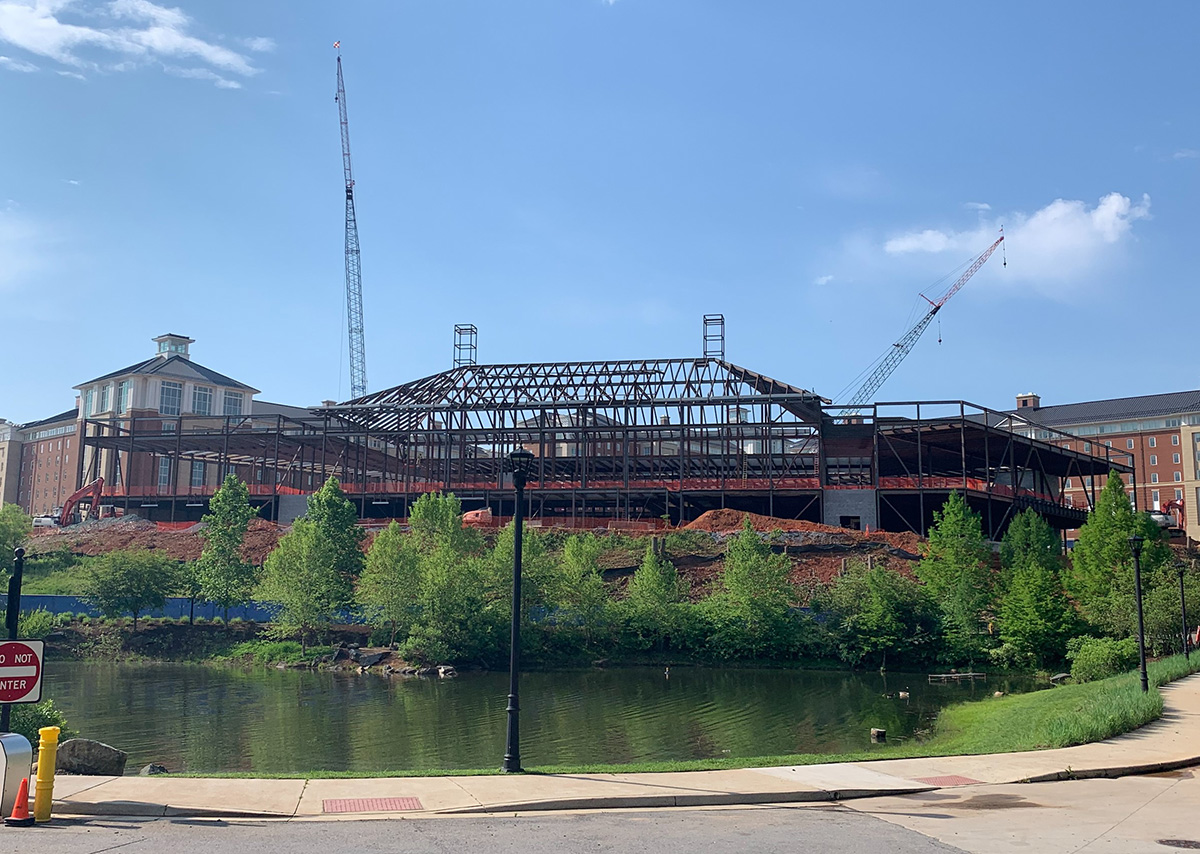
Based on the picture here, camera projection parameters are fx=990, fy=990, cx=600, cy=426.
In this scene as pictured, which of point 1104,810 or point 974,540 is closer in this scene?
point 1104,810

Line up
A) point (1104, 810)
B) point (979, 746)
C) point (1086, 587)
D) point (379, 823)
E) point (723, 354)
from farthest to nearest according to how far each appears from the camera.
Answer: point (723, 354)
point (1086, 587)
point (979, 746)
point (1104, 810)
point (379, 823)

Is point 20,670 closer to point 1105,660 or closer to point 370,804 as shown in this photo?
point 370,804

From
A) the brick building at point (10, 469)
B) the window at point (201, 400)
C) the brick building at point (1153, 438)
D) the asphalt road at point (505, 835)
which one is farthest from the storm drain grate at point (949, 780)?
the brick building at point (10, 469)

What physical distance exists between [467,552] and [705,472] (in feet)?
121

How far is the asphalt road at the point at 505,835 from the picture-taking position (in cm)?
1237

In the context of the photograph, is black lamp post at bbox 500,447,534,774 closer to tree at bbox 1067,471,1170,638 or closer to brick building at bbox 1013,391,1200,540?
tree at bbox 1067,471,1170,638

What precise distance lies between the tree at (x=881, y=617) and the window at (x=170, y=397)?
342 ft

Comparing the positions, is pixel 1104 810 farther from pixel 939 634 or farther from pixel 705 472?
pixel 705 472

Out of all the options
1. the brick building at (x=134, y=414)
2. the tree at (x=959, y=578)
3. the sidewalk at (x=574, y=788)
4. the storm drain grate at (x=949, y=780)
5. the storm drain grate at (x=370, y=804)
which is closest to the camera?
the sidewalk at (x=574, y=788)

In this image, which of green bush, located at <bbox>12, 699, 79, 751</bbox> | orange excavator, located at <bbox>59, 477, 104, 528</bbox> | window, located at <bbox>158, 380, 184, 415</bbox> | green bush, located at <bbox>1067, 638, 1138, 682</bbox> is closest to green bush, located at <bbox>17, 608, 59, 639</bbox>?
orange excavator, located at <bbox>59, 477, 104, 528</bbox>

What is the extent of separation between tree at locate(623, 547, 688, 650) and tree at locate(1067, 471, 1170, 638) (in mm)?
21205

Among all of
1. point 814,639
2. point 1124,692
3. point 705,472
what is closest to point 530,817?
point 1124,692

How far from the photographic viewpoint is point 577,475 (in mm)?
95812

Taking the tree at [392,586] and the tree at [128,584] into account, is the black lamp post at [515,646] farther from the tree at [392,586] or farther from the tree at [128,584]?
the tree at [128,584]
